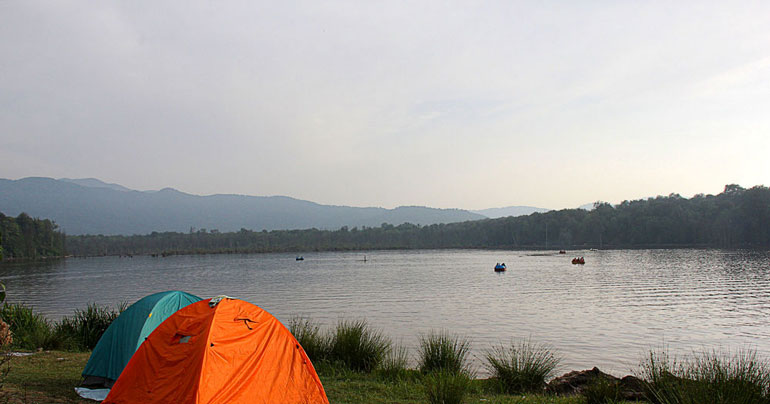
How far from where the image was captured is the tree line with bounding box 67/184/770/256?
9919 cm

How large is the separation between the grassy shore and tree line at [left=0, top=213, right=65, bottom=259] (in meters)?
99.0

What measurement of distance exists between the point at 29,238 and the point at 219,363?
4796 inches

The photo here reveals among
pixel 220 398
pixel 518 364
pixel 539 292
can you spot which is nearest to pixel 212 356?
pixel 220 398

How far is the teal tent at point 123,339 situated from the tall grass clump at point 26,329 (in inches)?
162

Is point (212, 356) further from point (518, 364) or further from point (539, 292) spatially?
point (539, 292)

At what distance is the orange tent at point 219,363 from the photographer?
6.81 meters

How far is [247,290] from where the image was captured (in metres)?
37.2

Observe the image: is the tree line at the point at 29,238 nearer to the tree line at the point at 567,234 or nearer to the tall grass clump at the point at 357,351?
the tree line at the point at 567,234

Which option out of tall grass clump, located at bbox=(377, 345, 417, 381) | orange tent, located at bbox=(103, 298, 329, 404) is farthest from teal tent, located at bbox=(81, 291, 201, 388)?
tall grass clump, located at bbox=(377, 345, 417, 381)

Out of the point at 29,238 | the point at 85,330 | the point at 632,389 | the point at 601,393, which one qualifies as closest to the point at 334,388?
the point at 601,393

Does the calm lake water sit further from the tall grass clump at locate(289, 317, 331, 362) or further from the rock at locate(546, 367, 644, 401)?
the tall grass clump at locate(289, 317, 331, 362)

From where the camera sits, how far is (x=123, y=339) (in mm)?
9031

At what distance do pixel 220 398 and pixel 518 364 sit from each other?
5463mm

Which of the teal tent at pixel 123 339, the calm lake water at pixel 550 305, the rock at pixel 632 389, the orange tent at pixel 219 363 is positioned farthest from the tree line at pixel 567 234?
the teal tent at pixel 123 339
